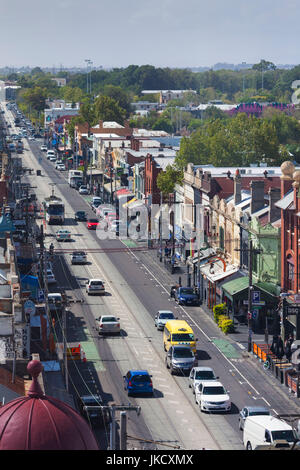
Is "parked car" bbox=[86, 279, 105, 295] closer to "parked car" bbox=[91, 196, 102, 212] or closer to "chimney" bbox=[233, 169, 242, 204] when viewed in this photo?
"chimney" bbox=[233, 169, 242, 204]

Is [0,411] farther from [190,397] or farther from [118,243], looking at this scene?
[118,243]

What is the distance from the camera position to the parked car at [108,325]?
244ft

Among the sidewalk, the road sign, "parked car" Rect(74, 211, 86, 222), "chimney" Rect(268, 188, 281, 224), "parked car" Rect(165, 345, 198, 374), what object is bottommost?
"parked car" Rect(74, 211, 86, 222)

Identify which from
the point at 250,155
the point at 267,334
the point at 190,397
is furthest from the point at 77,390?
the point at 250,155

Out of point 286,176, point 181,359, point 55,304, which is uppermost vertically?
point 286,176

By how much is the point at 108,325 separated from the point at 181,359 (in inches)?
462

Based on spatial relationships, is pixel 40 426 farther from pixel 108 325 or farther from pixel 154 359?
pixel 108 325

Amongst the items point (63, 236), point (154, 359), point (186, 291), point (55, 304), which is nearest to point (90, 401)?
point (154, 359)

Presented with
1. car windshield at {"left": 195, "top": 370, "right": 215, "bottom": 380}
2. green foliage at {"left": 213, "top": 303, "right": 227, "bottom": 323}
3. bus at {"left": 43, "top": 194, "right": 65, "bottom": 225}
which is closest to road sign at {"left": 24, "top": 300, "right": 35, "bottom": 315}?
car windshield at {"left": 195, "top": 370, "right": 215, "bottom": 380}

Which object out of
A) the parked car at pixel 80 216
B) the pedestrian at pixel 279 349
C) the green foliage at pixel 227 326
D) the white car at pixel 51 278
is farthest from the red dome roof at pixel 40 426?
the parked car at pixel 80 216

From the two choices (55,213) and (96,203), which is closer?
(55,213)

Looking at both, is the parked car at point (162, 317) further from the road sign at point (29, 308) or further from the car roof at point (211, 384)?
the car roof at point (211, 384)

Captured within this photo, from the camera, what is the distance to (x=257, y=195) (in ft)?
276

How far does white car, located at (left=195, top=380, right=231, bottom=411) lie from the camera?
5525 centimetres
